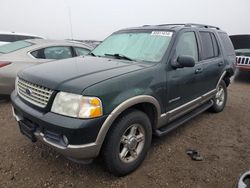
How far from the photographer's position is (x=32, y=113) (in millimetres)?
2492

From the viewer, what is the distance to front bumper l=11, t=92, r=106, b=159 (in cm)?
218

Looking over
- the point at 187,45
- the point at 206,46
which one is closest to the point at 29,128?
the point at 187,45

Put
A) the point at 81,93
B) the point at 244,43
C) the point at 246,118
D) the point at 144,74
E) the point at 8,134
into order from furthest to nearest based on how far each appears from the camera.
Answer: the point at 244,43 → the point at 246,118 → the point at 8,134 → the point at 144,74 → the point at 81,93

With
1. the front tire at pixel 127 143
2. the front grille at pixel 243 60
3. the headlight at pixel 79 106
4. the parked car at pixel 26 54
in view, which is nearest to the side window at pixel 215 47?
the front tire at pixel 127 143

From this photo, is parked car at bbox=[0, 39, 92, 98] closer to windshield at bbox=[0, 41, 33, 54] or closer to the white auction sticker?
windshield at bbox=[0, 41, 33, 54]

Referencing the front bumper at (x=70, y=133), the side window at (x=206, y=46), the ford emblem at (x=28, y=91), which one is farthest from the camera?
the side window at (x=206, y=46)

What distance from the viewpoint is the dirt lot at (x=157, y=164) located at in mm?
2699

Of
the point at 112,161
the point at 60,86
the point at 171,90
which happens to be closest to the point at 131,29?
the point at 171,90

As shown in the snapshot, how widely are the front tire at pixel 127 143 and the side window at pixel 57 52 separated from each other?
364cm

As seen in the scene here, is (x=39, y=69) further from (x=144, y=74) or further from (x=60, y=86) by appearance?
(x=144, y=74)

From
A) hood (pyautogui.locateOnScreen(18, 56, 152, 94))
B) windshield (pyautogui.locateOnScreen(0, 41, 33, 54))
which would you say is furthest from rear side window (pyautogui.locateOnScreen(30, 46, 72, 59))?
hood (pyautogui.locateOnScreen(18, 56, 152, 94))

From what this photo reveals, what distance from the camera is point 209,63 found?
407 cm

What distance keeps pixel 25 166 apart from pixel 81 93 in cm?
149

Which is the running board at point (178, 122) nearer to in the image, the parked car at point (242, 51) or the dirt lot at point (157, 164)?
the dirt lot at point (157, 164)
